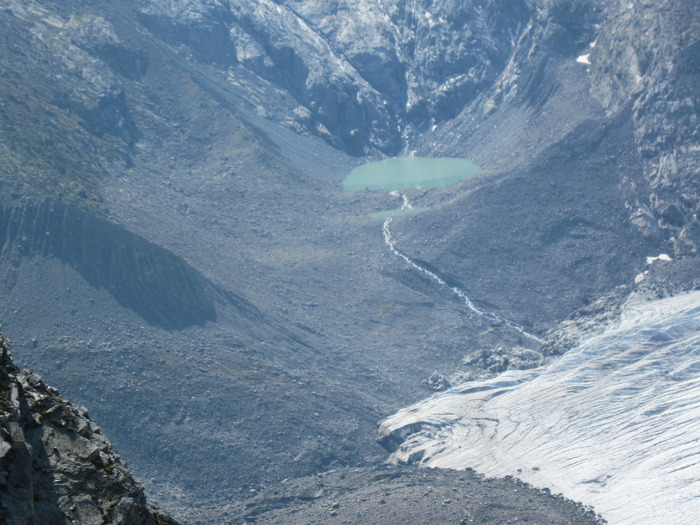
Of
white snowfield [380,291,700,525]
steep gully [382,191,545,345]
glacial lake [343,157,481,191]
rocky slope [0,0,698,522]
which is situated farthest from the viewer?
glacial lake [343,157,481,191]

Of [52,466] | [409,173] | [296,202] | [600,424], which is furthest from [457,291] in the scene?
[52,466]

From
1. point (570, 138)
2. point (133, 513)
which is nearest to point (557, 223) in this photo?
point (570, 138)

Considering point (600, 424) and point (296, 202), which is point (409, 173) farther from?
point (600, 424)

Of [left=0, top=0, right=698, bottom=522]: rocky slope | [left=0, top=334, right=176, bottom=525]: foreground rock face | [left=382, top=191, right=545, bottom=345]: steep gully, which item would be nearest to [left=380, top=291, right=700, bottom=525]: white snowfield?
[left=0, top=0, right=698, bottom=522]: rocky slope

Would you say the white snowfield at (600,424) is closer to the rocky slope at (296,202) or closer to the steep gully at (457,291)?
the rocky slope at (296,202)

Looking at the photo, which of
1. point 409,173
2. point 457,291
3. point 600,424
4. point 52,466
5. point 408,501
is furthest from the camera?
point 409,173

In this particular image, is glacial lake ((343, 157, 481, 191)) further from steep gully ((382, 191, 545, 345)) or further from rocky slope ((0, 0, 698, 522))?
steep gully ((382, 191, 545, 345))

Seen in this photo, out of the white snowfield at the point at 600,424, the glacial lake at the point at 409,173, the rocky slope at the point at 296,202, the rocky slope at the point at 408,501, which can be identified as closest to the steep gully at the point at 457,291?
the rocky slope at the point at 296,202
